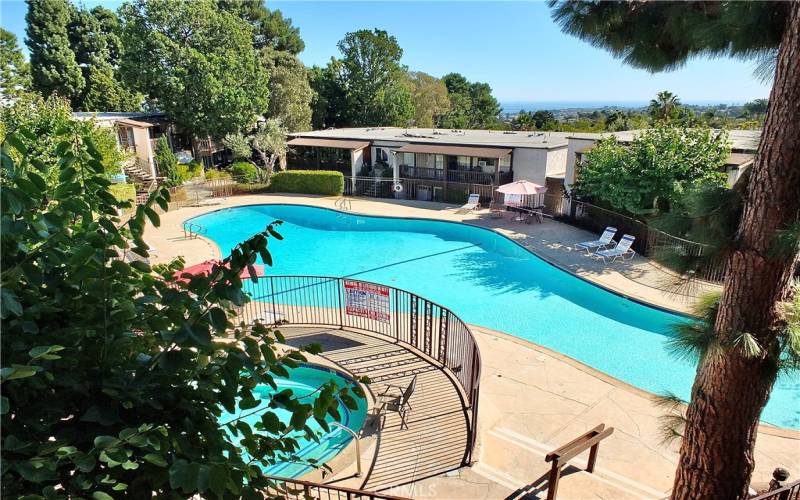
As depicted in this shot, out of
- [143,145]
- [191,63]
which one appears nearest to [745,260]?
[143,145]

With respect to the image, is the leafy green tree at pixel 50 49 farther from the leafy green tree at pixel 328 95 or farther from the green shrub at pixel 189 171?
the leafy green tree at pixel 328 95

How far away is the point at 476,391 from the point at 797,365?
410 centimetres

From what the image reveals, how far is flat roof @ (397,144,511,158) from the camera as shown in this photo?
77.8ft

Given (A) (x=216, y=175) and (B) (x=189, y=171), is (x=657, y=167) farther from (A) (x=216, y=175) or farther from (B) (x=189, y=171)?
(B) (x=189, y=171)

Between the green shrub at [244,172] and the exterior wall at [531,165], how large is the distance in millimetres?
15392

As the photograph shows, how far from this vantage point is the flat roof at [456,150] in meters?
23.7

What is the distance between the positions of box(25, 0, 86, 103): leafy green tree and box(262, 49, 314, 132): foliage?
14737 mm

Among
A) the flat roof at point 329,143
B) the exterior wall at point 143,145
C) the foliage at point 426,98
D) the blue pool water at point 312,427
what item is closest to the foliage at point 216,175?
the exterior wall at point 143,145

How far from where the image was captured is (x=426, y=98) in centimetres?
5509

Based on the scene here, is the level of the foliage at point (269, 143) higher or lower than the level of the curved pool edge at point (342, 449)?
higher

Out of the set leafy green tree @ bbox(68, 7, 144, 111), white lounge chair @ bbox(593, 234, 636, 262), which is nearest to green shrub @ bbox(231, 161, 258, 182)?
leafy green tree @ bbox(68, 7, 144, 111)

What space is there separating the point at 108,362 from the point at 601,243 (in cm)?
1714

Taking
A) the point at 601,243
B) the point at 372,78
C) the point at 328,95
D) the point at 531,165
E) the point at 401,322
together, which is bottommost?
the point at 401,322

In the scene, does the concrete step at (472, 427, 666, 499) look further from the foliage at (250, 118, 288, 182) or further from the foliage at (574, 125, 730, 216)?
the foliage at (250, 118, 288, 182)
